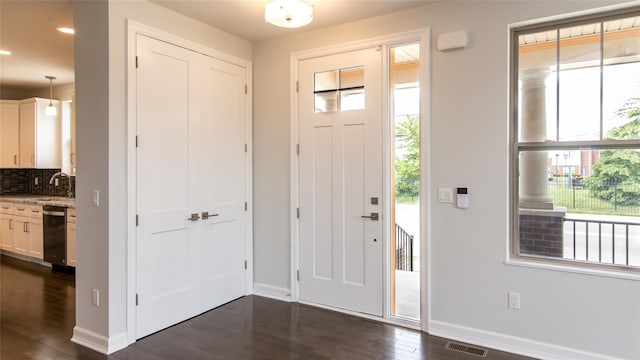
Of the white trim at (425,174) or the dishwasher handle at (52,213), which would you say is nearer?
the white trim at (425,174)

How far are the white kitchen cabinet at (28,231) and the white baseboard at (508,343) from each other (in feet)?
18.5

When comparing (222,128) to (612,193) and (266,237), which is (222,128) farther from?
(612,193)

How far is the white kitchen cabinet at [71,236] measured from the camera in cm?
513

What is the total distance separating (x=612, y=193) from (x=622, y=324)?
0.92 m

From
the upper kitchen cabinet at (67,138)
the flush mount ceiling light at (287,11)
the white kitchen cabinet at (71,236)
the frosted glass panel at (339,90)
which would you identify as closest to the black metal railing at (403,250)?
the frosted glass panel at (339,90)

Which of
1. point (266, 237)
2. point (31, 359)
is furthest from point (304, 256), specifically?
point (31, 359)

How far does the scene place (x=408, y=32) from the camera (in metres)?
3.38

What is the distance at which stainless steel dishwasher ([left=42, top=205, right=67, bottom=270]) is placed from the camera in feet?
17.2

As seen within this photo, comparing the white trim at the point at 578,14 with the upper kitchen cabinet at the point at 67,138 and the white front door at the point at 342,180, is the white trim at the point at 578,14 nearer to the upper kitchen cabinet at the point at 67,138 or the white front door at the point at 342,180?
the white front door at the point at 342,180

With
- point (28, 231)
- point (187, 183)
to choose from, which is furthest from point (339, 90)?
point (28, 231)

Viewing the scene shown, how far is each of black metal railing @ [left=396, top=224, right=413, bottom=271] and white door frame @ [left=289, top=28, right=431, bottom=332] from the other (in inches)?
86.0

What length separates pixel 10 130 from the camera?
6.35m

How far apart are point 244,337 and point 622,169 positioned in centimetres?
320

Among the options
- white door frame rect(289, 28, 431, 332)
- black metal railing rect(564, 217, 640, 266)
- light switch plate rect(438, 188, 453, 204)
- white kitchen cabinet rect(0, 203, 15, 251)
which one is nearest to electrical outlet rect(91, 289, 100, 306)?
white door frame rect(289, 28, 431, 332)
